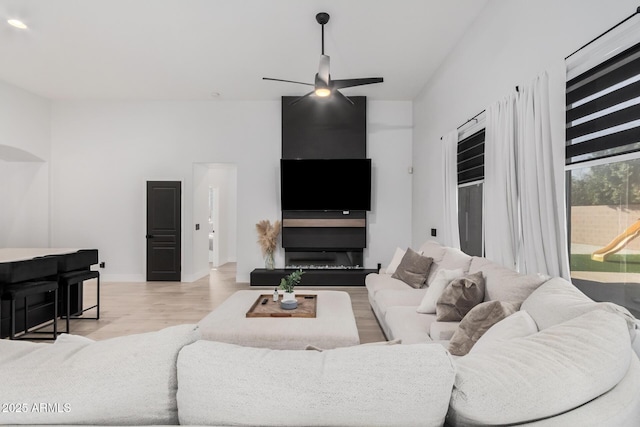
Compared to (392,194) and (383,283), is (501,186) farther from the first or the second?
(392,194)

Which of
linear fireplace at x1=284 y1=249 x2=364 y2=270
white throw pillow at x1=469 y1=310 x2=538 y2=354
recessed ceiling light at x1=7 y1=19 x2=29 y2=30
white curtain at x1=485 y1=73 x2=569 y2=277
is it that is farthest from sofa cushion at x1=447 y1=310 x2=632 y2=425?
linear fireplace at x1=284 y1=249 x2=364 y2=270

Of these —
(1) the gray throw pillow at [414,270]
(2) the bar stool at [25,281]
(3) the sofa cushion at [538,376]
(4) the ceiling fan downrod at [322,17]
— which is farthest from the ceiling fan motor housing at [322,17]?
(2) the bar stool at [25,281]

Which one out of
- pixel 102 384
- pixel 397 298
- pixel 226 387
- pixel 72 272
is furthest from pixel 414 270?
pixel 72 272

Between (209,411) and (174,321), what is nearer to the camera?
(209,411)

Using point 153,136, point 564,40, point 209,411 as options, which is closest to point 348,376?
point 209,411

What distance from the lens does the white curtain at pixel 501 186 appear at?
9.48 feet

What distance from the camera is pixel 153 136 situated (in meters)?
6.78

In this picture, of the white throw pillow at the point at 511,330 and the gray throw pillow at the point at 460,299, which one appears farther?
the gray throw pillow at the point at 460,299

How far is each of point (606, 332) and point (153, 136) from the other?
23.6ft

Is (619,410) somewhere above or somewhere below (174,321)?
above

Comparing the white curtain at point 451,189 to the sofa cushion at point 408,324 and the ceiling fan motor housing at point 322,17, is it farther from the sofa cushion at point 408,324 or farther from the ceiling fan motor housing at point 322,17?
the ceiling fan motor housing at point 322,17

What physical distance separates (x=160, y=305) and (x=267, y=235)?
2.11 metres

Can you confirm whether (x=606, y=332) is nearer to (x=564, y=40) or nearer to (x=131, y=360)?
(x=131, y=360)

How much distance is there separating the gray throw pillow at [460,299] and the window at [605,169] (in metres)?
0.62
